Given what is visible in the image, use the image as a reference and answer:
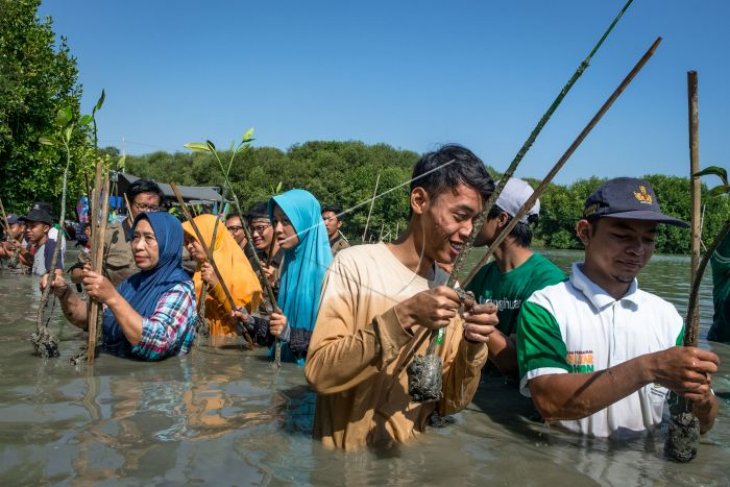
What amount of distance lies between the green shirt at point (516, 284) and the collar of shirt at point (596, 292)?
59cm

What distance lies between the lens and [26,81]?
55.2ft

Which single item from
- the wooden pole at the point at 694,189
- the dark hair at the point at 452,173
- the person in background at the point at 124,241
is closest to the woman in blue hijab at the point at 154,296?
the person in background at the point at 124,241

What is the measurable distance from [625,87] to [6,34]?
18.8 meters

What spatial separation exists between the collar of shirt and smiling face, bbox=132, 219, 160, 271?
2994 mm

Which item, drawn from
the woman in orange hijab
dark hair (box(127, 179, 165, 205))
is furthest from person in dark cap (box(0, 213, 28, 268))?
the woman in orange hijab

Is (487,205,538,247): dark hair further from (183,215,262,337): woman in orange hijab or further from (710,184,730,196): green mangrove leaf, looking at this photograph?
(183,215,262,337): woman in orange hijab

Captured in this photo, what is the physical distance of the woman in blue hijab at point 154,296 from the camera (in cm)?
462

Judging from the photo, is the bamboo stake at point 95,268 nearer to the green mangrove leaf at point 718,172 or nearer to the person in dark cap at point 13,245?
the green mangrove leaf at point 718,172

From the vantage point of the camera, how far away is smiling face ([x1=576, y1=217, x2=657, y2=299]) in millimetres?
2934

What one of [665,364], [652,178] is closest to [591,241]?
[665,364]

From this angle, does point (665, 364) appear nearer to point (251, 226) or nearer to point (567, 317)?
point (567, 317)

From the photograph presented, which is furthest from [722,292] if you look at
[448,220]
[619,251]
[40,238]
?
[40,238]

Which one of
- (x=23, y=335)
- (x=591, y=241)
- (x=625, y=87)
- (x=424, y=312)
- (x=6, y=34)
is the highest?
(x=6, y=34)

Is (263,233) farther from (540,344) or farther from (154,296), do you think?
(540,344)
